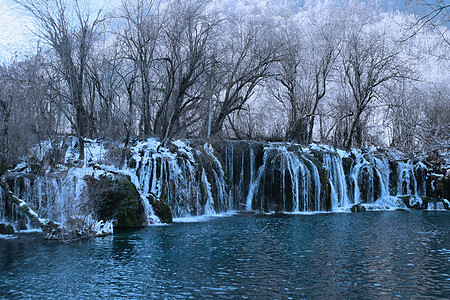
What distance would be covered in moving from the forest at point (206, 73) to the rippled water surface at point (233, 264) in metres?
6.64

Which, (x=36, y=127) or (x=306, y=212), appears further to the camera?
(x=306, y=212)

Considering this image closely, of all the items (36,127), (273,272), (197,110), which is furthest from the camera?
(197,110)

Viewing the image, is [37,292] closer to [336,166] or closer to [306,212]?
[306,212]

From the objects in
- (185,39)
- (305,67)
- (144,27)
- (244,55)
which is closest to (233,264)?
(185,39)

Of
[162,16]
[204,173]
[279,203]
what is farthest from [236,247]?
[162,16]

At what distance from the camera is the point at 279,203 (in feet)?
71.3

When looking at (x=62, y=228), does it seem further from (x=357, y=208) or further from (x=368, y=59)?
(x=368, y=59)

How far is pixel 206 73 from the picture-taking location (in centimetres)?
2270

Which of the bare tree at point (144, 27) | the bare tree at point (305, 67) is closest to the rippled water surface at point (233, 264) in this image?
the bare tree at point (144, 27)

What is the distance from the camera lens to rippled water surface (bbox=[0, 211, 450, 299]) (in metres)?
7.45

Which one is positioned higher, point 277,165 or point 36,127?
point 36,127

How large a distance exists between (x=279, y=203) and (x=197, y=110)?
28.2 feet

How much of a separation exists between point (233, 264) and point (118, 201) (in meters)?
6.87

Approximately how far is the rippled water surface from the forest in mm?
6635
